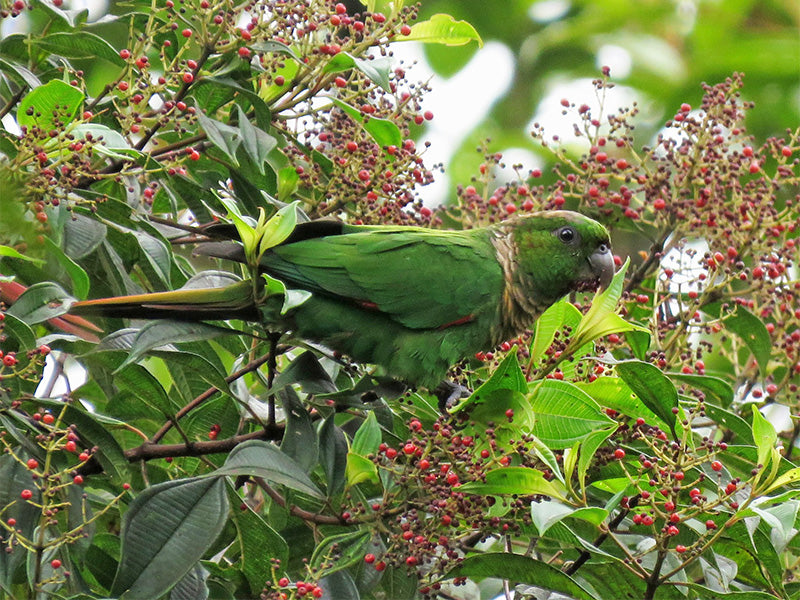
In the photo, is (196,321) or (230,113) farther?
(230,113)

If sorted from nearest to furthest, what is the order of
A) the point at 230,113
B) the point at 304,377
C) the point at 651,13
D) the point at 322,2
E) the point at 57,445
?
the point at 57,445, the point at 304,377, the point at 322,2, the point at 230,113, the point at 651,13

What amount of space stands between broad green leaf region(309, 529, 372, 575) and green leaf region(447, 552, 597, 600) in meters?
0.27

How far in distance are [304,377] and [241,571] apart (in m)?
0.49

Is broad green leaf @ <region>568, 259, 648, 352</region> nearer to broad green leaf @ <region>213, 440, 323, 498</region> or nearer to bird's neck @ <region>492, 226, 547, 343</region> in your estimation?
bird's neck @ <region>492, 226, 547, 343</region>

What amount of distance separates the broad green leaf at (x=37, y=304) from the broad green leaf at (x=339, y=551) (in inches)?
31.7

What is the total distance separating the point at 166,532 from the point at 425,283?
1.19m

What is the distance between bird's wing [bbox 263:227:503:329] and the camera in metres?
2.83

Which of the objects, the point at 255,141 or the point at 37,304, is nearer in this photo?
the point at 37,304

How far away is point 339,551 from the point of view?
2246 millimetres

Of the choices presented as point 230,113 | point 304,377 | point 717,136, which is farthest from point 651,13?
point 304,377

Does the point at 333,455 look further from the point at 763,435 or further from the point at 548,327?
the point at 763,435

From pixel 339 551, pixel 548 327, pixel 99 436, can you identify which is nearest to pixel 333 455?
pixel 339 551

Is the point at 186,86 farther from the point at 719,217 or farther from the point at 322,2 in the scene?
the point at 719,217

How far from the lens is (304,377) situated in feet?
7.81
